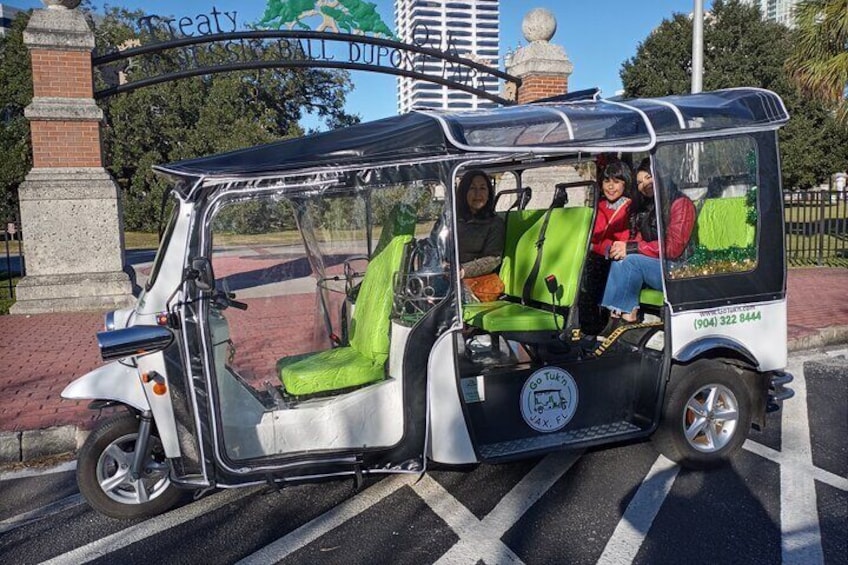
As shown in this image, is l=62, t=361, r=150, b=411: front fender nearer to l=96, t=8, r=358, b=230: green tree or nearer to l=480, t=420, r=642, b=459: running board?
l=480, t=420, r=642, b=459: running board

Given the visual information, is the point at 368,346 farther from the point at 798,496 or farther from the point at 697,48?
the point at 697,48

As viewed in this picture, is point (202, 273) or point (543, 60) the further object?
point (543, 60)

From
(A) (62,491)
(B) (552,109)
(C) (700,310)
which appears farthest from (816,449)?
(A) (62,491)

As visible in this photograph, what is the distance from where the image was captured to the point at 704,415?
4.67 metres

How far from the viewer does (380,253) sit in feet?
14.1

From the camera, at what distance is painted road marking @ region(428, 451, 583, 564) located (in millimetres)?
3578

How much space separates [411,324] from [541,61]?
36.5 feet

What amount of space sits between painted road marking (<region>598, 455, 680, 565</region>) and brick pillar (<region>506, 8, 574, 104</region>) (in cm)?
1048

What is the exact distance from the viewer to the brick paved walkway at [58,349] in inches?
225

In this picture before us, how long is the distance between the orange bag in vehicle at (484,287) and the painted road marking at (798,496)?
7.61 ft

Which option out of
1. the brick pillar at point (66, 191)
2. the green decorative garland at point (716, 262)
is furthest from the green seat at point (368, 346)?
the brick pillar at point (66, 191)

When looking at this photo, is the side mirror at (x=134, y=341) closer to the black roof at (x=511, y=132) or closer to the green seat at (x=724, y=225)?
the black roof at (x=511, y=132)

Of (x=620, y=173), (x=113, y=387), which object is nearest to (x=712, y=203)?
(x=620, y=173)

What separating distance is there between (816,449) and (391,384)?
3194 millimetres
